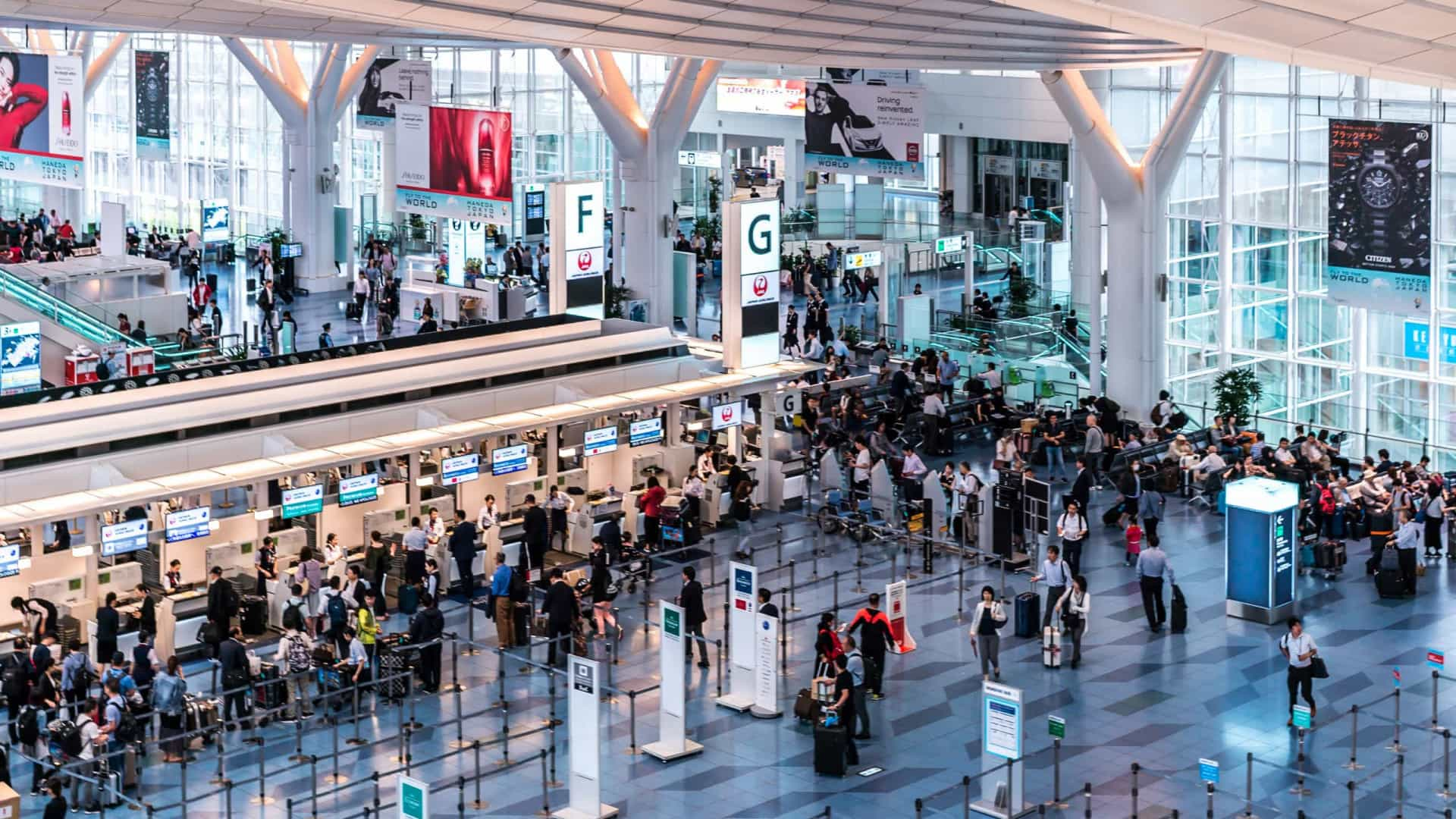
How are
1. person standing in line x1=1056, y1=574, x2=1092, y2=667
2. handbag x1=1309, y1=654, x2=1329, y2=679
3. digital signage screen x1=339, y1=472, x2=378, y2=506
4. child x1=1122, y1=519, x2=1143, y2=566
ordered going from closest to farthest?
handbag x1=1309, y1=654, x2=1329, y2=679
person standing in line x1=1056, y1=574, x2=1092, y2=667
digital signage screen x1=339, y1=472, x2=378, y2=506
child x1=1122, y1=519, x2=1143, y2=566

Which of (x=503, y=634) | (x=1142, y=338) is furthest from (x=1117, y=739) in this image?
(x=1142, y=338)

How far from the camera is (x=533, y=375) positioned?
30.3m

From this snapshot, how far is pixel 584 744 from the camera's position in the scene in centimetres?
1839

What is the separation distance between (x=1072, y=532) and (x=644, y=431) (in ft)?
22.5

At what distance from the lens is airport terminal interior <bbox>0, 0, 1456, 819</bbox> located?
65.0 feet

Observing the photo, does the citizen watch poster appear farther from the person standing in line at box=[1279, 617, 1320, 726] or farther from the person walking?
the person standing in line at box=[1279, 617, 1320, 726]

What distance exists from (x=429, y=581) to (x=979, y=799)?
8.58 m

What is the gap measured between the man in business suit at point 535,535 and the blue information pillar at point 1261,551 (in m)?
8.95

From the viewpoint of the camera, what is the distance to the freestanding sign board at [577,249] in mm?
34188

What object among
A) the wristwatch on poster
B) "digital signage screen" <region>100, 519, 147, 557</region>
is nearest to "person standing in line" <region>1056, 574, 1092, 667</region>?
"digital signage screen" <region>100, 519, 147, 557</region>

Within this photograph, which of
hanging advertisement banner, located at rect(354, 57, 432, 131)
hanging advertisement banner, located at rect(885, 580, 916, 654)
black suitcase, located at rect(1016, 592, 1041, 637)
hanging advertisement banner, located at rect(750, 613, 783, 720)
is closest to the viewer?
hanging advertisement banner, located at rect(750, 613, 783, 720)

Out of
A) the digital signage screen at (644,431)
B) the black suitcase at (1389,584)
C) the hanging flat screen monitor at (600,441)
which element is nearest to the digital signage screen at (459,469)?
the hanging flat screen monitor at (600,441)

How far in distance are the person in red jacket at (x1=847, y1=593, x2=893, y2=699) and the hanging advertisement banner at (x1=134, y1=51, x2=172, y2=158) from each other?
29.6m

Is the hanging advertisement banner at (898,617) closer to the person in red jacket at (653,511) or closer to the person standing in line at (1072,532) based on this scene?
the person standing in line at (1072,532)
